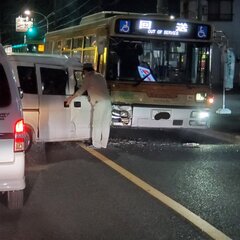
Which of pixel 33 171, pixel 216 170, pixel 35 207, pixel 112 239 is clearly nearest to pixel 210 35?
pixel 216 170

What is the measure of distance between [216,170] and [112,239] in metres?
4.53

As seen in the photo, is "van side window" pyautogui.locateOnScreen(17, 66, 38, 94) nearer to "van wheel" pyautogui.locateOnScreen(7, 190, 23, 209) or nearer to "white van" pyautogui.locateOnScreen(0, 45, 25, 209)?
"van wheel" pyautogui.locateOnScreen(7, 190, 23, 209)

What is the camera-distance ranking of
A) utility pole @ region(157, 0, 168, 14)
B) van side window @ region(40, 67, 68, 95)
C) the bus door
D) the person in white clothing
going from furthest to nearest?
utility pole @ region(157, 0, 168, 14), the person in white clothing, van side window @ region(40, 67, 68, 95), the bus door

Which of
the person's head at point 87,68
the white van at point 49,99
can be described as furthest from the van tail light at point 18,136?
the person's head at point 87,68

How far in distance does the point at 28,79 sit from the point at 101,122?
Result: 6.37 feet

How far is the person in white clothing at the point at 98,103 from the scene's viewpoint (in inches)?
462

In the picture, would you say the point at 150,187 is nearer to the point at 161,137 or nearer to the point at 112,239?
the point at 112,239

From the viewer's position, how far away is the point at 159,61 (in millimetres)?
13086

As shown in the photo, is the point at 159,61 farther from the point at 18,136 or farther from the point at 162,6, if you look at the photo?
the point at 162,6

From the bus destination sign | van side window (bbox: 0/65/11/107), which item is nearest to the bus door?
the bus destination sign

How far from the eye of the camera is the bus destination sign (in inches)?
507

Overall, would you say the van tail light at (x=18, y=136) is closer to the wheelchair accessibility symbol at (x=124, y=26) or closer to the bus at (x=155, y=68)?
the bus at (x=155, y=68)

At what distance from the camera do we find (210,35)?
13227mm

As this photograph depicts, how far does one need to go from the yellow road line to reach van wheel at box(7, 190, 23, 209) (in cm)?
192
